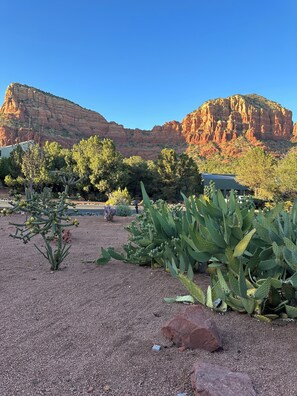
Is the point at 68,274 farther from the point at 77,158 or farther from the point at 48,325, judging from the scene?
the point at 77,158

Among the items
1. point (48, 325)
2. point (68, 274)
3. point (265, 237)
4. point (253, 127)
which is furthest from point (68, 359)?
point (253, 127)

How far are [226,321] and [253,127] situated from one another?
473 feet

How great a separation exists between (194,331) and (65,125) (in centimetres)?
13505

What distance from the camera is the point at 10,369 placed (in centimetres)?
250

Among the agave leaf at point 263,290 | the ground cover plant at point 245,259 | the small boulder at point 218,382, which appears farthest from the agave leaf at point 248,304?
the small boulder at point 218,382

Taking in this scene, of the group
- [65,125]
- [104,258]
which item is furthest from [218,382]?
[65,125]

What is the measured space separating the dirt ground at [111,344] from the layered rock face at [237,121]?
13409 cm

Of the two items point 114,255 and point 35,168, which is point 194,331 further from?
point 35,168

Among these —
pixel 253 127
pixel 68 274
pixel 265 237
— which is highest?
pixel 253 127

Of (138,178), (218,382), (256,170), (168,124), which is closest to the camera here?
(218,382)

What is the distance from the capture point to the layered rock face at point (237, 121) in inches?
5497

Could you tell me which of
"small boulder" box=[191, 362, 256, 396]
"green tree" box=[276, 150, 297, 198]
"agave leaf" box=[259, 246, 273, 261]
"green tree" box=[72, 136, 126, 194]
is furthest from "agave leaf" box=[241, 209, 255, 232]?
"green tree" box=[72, 136, 126, 194]

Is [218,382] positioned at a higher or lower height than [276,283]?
lower

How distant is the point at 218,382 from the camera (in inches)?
81.3
